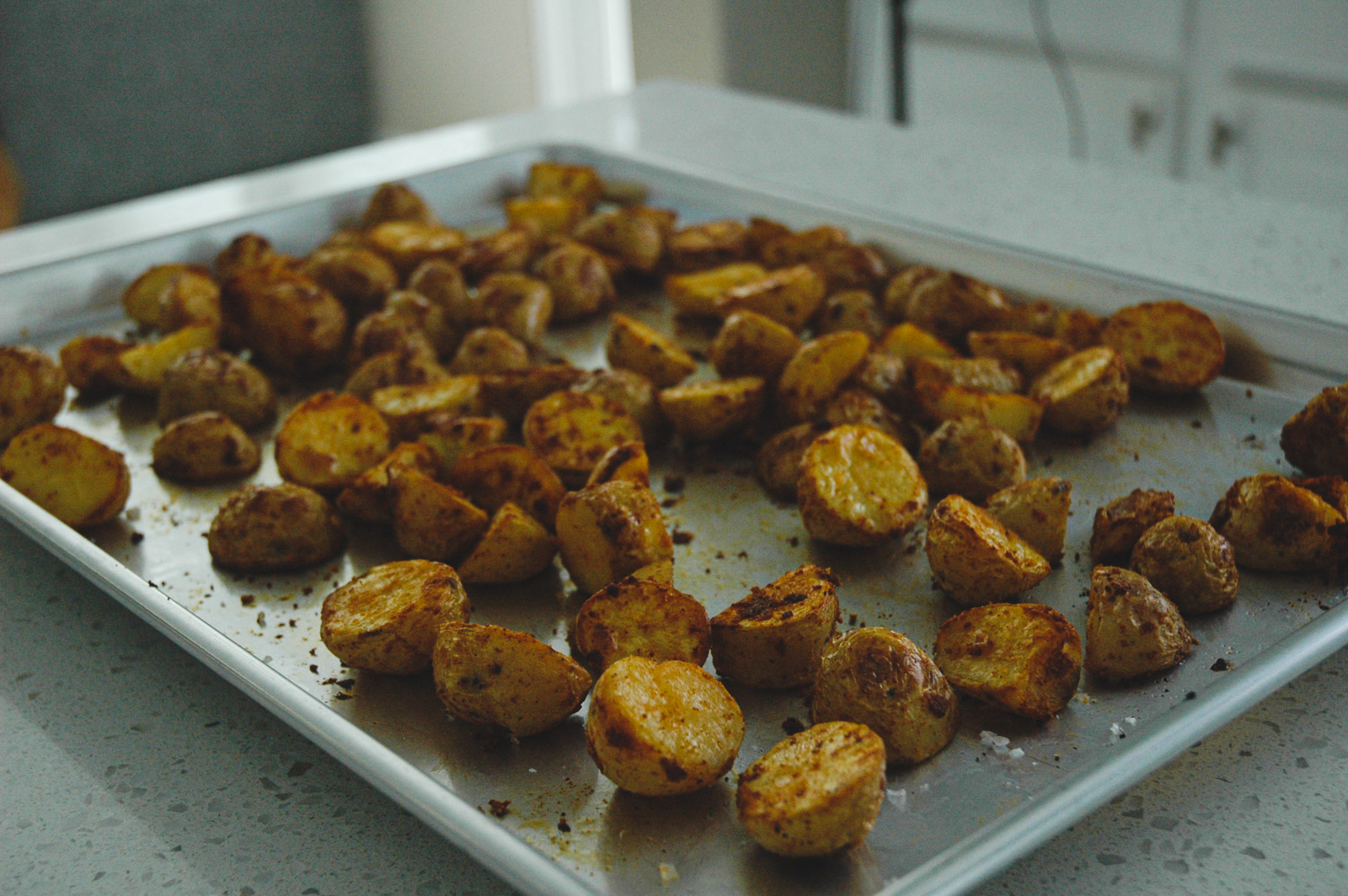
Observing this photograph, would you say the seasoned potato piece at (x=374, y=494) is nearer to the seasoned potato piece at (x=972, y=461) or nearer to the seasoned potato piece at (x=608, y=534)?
the seasoned potato piece at (x=608, y=534)

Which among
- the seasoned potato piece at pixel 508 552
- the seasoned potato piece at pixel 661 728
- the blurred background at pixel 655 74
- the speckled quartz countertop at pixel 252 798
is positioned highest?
the seasoned potato piece at pixel 661 728

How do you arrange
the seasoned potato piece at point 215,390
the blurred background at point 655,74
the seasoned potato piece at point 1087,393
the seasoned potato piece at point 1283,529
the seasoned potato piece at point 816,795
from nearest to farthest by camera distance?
the seasoned potato piece at point 816,795
the seasoned potato piece at point 1283,529
the seasoned potato piece at point 1087,393
the seasoned potato piece at point 215,390
the blurred background at point 655,74

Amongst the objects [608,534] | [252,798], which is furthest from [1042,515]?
[252,798]

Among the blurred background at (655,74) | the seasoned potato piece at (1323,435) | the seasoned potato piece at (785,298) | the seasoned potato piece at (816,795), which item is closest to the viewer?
the seasoned potato piece at (816,795)

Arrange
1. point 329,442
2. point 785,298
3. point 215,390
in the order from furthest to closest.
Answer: point 785,298, point 215,390, point 329,442

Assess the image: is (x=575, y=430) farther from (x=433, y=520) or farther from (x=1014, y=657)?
(x=1014, y=657)

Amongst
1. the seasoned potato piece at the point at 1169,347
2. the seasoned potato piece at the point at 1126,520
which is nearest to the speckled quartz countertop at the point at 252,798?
the seasoned potato piece at the point at 1126,520

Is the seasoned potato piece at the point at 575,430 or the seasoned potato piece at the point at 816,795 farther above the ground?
the seasoned potato piece at the point at 816,795

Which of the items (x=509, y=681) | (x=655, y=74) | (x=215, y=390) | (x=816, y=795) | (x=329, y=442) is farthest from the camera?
(x=655, y=74)
